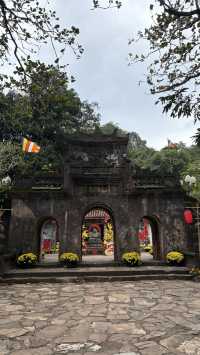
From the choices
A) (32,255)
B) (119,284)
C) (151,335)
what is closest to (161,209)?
(119,284)

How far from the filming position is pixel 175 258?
1252 centimetres

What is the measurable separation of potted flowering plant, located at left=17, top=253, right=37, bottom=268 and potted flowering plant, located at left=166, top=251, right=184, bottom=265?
21.7 ft

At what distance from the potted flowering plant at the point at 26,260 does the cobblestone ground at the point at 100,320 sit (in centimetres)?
290

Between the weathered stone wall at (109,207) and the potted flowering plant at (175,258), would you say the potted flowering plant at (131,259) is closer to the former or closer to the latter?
the weathered stone wall at (109,207)

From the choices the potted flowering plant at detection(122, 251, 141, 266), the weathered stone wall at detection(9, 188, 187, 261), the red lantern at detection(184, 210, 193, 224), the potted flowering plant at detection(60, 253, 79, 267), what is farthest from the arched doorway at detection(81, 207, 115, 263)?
the red lantern at detection(184, 210, 193, 224)

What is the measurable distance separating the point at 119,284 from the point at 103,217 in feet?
47.8

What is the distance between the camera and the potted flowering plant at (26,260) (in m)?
12.2

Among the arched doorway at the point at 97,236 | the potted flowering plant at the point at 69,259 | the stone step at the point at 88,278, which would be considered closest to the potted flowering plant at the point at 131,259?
the stone step at the point at 88,278

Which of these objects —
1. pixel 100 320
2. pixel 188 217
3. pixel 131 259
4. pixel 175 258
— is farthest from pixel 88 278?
pixel 188 217

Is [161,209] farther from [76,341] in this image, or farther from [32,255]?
[76,341]

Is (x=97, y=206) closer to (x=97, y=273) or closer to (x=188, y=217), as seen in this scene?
Result: (x=97, y=273)

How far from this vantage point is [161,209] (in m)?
13.8

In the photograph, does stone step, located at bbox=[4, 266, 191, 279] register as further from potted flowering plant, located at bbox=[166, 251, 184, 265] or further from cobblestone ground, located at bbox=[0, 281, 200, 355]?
cobblestone ground, located at bbox=[0, 281, 200, 355]

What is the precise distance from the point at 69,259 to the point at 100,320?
269 inches
